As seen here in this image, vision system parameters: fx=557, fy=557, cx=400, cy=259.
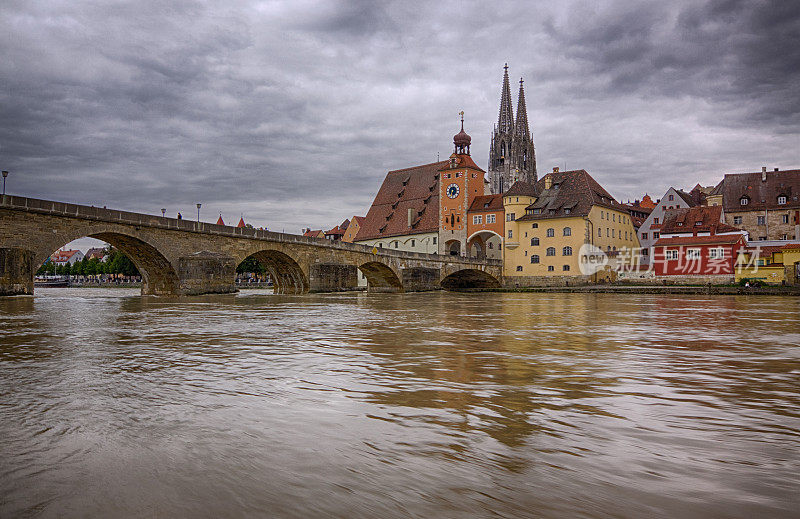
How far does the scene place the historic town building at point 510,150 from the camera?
9481 cm

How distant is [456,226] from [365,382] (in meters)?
61.0

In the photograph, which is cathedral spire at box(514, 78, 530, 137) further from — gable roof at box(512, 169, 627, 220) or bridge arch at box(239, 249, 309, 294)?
bridge arch at box(239, 249, 309, 294)

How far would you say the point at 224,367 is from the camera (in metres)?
6.43

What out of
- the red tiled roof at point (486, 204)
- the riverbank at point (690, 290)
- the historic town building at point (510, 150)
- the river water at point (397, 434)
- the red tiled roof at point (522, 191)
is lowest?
the riverbank at point (690, 290)

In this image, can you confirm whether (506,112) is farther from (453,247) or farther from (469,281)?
(469,281)

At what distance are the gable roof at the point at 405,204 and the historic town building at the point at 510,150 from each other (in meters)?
23.7

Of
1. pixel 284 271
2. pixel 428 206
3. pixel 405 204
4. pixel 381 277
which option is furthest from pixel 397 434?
pixel 405 204

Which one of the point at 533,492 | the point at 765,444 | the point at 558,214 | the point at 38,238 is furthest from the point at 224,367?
the point at 558,214

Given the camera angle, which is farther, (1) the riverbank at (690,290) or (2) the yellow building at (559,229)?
(2) the yellow building at (559,229)

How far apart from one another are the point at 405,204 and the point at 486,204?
12.4 metres

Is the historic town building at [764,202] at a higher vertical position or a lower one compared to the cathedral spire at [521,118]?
lower

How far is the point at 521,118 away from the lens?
98.1 m

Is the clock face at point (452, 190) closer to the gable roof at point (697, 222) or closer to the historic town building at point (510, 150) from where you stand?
the gable roof at point (697, 222)

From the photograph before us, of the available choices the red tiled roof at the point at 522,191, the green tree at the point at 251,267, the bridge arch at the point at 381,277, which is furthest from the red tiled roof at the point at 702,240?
the green tree at the point at 251,267
